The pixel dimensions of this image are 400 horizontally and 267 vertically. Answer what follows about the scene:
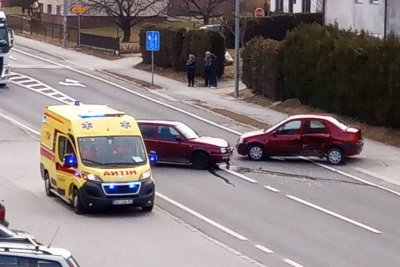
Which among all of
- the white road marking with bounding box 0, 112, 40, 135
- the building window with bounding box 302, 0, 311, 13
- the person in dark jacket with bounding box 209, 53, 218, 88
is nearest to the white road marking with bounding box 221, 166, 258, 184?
the white road marking with bounding box 0, 112, 40, 135

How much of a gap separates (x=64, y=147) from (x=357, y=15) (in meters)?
34.1

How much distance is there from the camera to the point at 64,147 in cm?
2767

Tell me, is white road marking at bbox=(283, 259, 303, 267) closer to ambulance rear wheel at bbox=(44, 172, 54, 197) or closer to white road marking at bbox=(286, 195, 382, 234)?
white road marking at bbox=(286, 195, 382, 234)

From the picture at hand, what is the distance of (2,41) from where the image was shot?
168ft

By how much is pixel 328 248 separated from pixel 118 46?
147 feet

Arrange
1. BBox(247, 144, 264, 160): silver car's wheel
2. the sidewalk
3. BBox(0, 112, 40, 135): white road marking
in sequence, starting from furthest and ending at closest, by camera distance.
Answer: BBox(0, 112, 40, 135): white road marking < BBox(247, 144, 264, 160): silver car's wheel < the sidewalk

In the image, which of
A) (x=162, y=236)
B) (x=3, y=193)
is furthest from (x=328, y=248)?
(x=3, y=193)

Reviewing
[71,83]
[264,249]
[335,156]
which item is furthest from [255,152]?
[71,83]

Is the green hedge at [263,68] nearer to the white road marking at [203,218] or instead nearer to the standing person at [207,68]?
the standing person at [207,68]

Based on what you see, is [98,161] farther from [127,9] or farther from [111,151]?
[127,9]

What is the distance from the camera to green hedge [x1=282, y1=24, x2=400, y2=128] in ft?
134

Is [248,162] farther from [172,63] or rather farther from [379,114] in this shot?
[172,63]

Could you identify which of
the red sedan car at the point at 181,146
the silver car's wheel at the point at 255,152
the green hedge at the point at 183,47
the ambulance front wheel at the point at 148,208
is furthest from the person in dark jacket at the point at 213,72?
the ambulance front wheel at the point at 148,208

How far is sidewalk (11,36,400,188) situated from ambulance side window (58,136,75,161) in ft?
32.3
